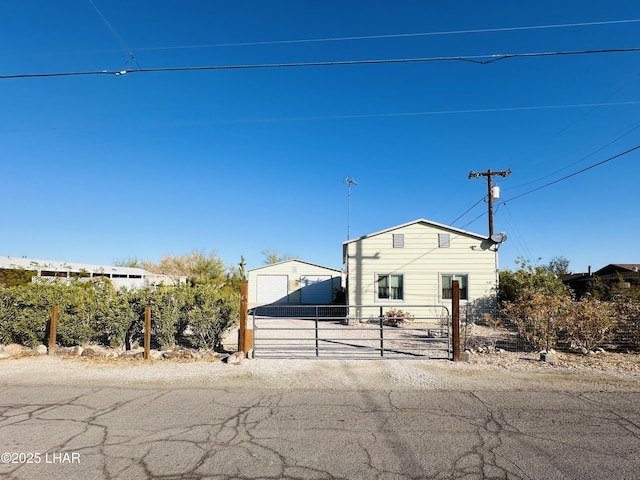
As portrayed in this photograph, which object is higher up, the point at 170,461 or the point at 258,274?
the point at 258,274

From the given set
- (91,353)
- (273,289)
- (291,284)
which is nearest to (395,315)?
(91,353)

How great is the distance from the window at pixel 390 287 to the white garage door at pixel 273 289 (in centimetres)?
1350

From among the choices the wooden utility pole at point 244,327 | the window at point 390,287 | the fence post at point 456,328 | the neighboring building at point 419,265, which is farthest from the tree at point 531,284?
the wooden utility pole at point 244,327

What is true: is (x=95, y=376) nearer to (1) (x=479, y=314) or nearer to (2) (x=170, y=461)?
(2) (x=170, y=461)

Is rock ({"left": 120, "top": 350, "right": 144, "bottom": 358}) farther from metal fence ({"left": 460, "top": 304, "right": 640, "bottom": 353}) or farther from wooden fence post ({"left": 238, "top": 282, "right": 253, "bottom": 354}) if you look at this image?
metal fence ({"left": 460, "top": 304, "right": 640, "bottom": 353})

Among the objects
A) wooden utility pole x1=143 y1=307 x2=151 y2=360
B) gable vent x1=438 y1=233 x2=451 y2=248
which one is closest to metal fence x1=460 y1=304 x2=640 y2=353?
gable vent x1=438 y1=233 x2=451 y2=248

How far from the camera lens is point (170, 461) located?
3408mm

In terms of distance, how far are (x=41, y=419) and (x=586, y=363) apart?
9.42m

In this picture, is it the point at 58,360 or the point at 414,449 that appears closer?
the point at 414,449

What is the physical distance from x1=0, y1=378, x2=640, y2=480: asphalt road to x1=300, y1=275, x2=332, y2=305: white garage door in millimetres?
22803

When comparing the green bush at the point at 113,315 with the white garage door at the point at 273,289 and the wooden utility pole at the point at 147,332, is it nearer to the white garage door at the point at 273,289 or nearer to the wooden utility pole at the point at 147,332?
the wooden utility pole at the point at 147,332

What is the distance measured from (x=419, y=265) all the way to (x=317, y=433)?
1259 centimetres

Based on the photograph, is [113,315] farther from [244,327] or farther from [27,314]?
[244,327]

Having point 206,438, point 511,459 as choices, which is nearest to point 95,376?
point 206,438
